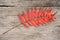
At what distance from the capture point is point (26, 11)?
1229 mm

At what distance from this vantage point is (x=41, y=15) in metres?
1.19

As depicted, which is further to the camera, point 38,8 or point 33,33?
point 38,8

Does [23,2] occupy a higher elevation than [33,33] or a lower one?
higher

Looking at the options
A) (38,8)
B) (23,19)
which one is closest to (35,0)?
(38,8)

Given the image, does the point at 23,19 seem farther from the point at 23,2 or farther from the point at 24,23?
the point at 23,2

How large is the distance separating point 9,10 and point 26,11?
11 centimetres

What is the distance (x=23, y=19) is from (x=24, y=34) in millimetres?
99

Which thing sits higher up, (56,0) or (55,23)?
(56,0)

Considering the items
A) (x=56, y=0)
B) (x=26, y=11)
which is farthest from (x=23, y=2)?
(x=56, y=0)

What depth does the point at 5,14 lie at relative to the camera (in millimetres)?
1217

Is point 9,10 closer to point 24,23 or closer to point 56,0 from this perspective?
point 24,23

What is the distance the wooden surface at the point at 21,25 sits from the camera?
1136 mm

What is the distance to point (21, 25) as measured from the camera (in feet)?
3.84

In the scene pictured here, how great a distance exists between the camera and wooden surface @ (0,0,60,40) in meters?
1.14
